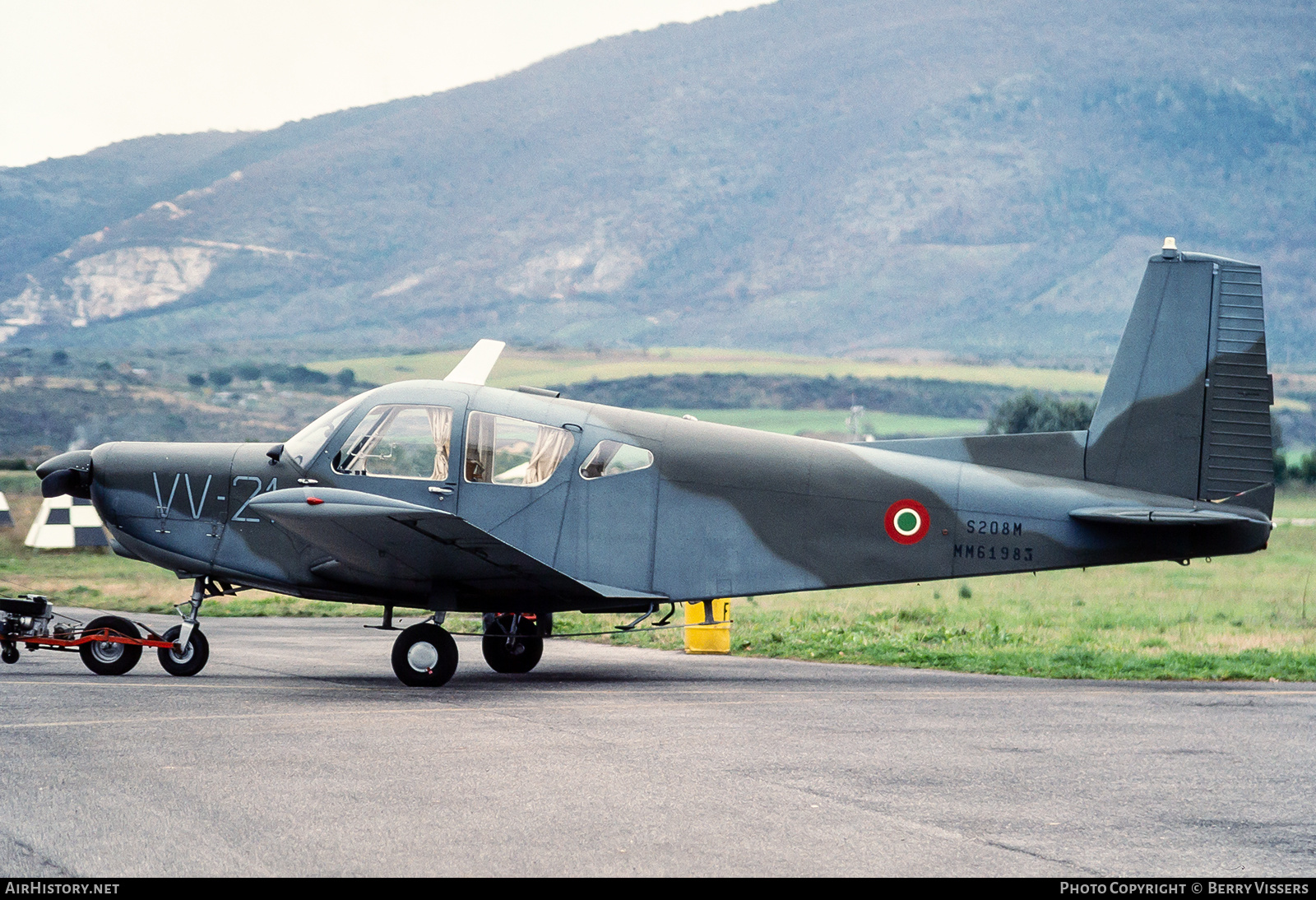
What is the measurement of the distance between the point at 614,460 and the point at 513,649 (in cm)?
240

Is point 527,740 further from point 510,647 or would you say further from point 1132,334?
point 1132,334

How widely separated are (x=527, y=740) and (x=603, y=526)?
3.74 metres

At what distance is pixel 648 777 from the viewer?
8.20m

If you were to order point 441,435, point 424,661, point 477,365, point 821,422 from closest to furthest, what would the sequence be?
point 424,661, point 441,435, point 477,365, point 821,422

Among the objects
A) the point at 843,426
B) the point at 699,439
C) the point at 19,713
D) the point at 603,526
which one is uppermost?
the point at 843,426

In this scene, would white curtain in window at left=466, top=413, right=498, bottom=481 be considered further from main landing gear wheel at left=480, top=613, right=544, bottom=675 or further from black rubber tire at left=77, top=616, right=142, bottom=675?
black rubber tire at left=77, top=616, right=142, bottom=675

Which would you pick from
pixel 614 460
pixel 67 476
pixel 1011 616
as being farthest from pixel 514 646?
pixel 1011 616

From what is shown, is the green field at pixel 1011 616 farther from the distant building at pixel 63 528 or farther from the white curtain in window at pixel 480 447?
the white curtain in window at pixel 480 447

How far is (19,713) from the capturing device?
10.3 meters

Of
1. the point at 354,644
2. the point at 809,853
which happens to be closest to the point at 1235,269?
the point at 809,853

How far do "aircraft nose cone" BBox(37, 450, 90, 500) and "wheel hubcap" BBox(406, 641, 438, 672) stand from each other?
349 cm

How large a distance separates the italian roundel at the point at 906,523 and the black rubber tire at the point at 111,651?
22.6 ft

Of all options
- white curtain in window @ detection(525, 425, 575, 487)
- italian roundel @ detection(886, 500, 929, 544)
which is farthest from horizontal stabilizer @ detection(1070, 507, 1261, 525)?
white curtain in window @ detection(525, 425, 575, 487)

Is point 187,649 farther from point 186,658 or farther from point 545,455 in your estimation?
point 545,455
